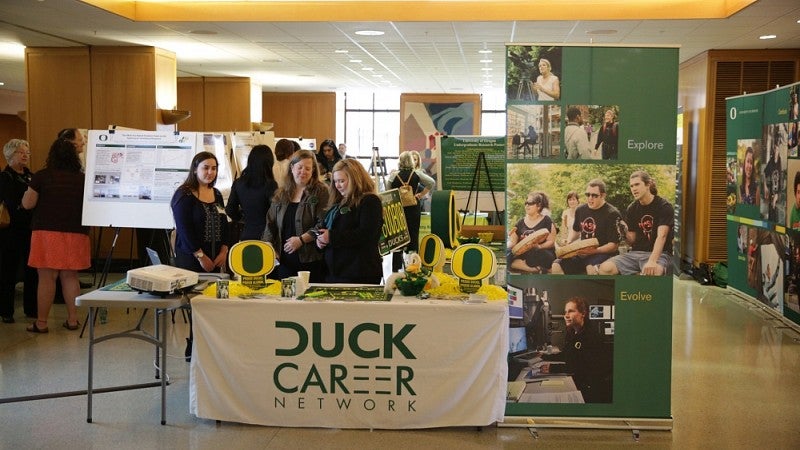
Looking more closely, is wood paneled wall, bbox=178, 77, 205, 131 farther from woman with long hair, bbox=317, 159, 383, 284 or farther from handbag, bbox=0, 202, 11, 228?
woman with long hair, bbox=317, 159, 383, 284

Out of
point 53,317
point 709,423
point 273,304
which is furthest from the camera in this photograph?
point 53,317

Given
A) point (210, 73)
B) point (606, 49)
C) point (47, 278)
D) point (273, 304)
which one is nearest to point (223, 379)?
point (273, 304)

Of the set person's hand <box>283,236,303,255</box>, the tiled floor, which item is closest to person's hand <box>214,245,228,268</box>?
person's hand <box>283,236,303,255</box>

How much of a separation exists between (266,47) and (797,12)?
6.61m

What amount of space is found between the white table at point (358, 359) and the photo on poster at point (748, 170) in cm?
563

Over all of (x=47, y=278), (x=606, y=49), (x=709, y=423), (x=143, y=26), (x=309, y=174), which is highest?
(x=143, y=26)

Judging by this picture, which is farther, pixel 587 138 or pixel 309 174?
pixel 309 174

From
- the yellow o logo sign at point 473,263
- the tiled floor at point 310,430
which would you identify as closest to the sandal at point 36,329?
the tiled floor at point 310,430

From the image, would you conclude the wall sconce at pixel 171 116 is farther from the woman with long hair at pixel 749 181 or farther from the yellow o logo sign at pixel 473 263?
→ the yellow o logo sign at pixel 473 263

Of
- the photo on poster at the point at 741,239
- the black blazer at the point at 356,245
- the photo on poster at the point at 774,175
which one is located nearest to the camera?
the black blazer at the point at 356,245

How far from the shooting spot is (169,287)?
5.17 meters

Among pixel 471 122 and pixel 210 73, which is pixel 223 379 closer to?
pixel 210 73

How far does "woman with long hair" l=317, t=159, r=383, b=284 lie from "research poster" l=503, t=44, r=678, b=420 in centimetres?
102

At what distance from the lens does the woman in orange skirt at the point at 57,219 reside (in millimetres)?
7812
